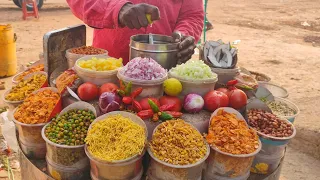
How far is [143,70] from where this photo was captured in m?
2.17

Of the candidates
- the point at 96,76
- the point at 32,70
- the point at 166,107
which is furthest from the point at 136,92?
the point at 32,70

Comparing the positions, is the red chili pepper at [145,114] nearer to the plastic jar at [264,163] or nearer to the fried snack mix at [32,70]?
the plastic jar at [264,163]

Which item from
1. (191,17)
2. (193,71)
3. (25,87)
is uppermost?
(191,17)

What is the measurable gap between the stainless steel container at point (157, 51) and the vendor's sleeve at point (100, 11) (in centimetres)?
21

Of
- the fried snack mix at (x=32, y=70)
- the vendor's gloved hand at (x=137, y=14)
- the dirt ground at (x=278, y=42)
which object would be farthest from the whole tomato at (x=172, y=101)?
the dirt ground at (x=278, y=42)

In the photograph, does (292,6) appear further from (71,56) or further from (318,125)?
(71,56)

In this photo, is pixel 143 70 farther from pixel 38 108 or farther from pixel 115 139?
pixel 38 108

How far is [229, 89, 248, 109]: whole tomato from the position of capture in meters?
2.28

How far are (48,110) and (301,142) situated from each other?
3824 millimetres

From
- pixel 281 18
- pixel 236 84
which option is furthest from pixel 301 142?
pixel 281 18

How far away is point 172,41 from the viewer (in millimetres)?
2584

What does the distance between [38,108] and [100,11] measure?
0.84m

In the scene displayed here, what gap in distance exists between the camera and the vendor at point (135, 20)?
2.25 meters

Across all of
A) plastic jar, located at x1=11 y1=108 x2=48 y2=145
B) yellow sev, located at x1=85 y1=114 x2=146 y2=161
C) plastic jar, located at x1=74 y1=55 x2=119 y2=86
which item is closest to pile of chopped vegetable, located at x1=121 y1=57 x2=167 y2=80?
plastic jar, located at x1=74 y1=55 x2=119 y2=86
